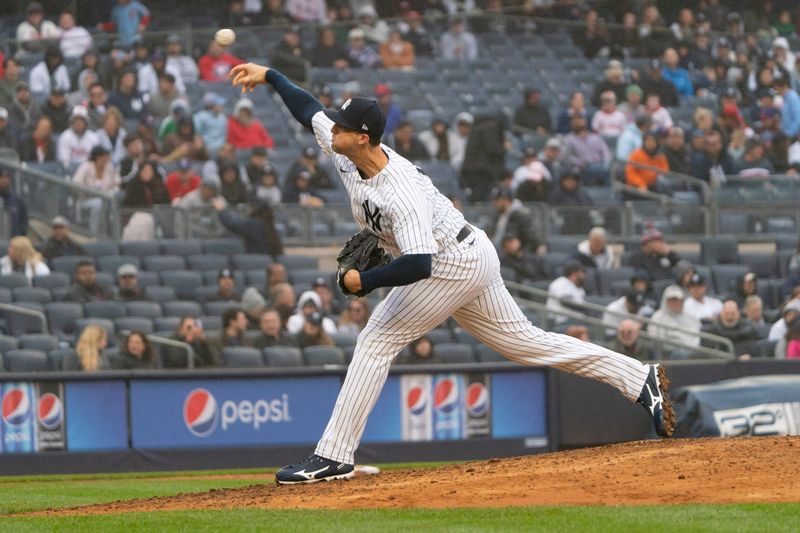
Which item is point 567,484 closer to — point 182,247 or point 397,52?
point 182,247

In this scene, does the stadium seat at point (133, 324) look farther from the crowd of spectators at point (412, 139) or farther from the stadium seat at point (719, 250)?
the stadium seat at point (719, 250)

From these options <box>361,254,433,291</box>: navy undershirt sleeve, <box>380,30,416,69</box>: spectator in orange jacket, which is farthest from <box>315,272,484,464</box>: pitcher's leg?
<box>380,30,416,69</box>: spectator in orange jacket

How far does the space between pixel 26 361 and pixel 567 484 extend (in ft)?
23.2

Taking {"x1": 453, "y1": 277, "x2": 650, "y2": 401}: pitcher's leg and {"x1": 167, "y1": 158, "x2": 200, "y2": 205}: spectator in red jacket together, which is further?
{"x1": 167, "y1": 158, "x2": 200, "y2": 205}: spectator in red jacket

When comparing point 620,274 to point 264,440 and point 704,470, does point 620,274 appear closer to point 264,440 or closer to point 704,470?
point 264,440

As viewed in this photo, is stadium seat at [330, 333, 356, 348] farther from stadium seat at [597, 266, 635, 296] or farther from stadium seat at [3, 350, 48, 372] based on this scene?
stadium seat at [597, 266, 635, 296]

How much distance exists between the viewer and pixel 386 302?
22.8 feet

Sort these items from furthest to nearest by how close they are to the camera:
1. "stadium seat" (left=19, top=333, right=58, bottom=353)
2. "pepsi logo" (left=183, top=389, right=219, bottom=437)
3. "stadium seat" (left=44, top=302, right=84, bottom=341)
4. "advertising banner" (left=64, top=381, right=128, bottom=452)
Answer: "stadium seat" (left=44, top=302, right=84, bottom=341), "stadium seat" (left=19, top=333, right=58, bottom=353), "pepsi logo" (left=183, top=389, right=219, bottom=437), "advertising banner" (left=64, top=381, right=128, bottom=452)

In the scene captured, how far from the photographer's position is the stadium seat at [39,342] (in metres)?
12.8

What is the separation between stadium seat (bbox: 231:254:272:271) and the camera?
584 inches

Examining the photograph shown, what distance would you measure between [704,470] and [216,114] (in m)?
10.7

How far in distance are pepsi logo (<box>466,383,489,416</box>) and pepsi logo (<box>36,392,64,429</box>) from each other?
347cm

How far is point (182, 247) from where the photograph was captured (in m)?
14.8

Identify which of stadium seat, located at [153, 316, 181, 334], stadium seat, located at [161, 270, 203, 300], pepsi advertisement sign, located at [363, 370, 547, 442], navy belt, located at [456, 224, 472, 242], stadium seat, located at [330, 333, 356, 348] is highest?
navy belt, located at [456, 224, 472, 242]
